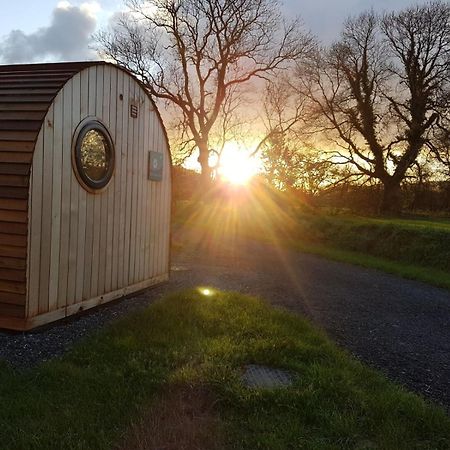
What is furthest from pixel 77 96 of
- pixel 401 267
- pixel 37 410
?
pixel 401 267

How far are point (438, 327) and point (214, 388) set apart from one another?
16.3 ft

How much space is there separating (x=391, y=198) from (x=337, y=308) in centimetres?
2017

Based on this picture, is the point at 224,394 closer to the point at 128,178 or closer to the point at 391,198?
the point at 128,178

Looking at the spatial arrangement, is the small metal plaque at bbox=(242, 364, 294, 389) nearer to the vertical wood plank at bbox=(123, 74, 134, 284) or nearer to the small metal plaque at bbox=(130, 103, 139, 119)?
the vertical wood plank at bbox=(123, 74, 134, 284)

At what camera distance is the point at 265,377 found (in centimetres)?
466

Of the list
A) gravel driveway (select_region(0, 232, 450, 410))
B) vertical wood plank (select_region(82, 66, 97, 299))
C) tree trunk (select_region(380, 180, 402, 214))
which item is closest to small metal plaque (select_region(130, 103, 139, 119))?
vertical wood plank (select_region(82, 66, 97, 299))

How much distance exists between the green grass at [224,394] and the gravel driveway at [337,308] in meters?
0.52

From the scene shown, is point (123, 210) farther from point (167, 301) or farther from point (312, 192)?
point (312, 192)

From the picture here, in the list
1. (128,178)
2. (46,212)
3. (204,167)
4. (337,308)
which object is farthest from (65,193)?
(204,167)

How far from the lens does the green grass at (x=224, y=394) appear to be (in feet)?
11.7

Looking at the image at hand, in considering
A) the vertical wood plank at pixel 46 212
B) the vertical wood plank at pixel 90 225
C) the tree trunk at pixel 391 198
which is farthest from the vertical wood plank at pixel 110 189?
the tree trunk at pixel 391 198

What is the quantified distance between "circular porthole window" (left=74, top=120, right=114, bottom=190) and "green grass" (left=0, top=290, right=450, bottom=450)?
2082mm

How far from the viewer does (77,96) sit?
20.9 ft

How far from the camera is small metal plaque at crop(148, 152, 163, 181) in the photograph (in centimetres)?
854
